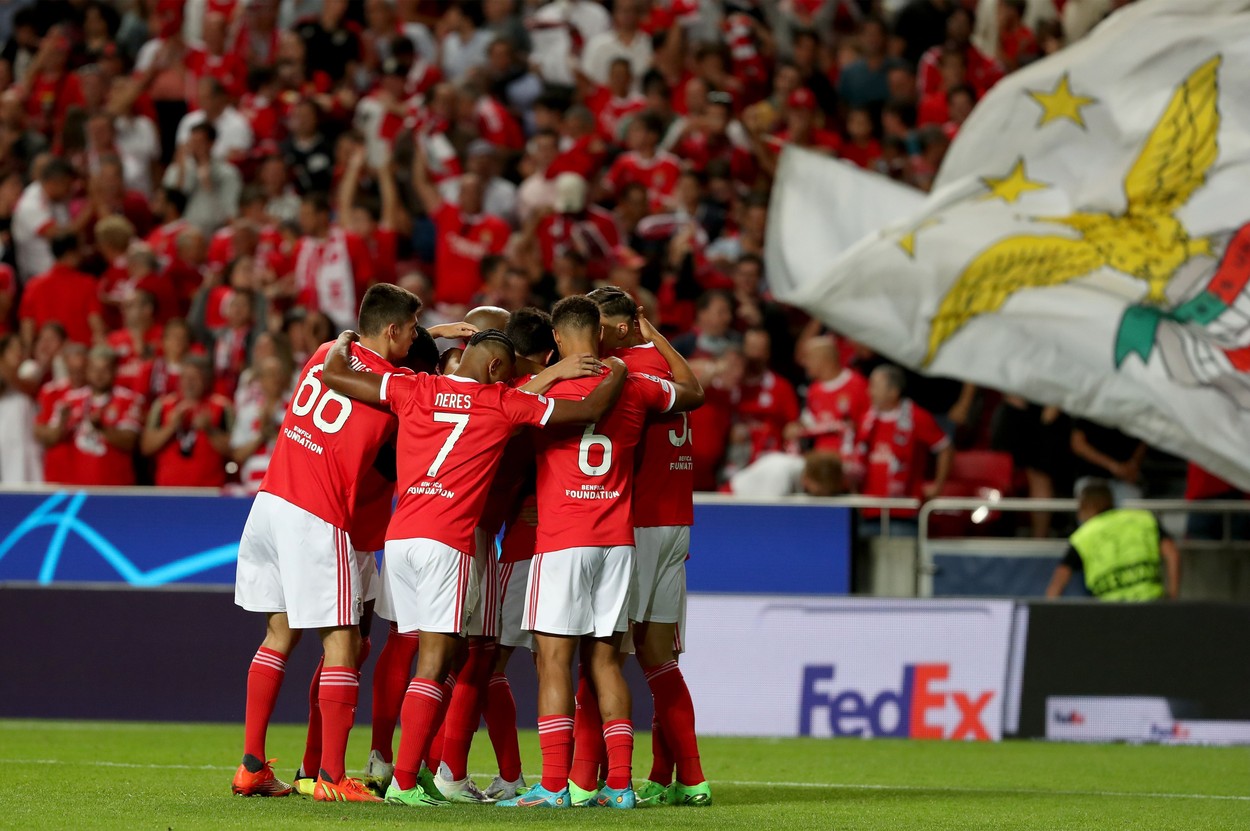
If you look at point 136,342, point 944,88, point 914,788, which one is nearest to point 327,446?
point 914,788

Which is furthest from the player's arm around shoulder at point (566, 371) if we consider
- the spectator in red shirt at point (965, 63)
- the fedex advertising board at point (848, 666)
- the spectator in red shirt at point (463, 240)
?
the spectator in red shirt at point (965, 63)

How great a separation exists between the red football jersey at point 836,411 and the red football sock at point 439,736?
5.77 m

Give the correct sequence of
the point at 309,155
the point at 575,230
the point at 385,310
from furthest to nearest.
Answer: the point at 309,155 → the point at 575,230 → the point at 385,310

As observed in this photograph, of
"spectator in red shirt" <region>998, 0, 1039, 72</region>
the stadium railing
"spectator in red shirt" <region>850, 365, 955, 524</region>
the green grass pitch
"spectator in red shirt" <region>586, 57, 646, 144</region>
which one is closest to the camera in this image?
the green grass pitch

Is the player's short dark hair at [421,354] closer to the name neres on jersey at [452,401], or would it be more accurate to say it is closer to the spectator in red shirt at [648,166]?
the name neres on jersey at [452,401]

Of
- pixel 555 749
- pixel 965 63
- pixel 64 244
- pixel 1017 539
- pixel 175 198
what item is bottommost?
pixel 555 749

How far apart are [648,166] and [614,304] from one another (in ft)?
28.1

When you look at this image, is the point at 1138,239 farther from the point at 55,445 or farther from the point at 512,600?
the point at 55,445

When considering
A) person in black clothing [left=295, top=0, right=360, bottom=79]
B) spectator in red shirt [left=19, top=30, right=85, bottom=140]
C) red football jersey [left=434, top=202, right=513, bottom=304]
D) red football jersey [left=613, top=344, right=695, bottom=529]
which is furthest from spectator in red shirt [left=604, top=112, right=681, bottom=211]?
red football jersey [left=613, top=344, right=695, bottom=529]

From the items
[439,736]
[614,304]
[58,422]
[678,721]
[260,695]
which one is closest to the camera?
[260,695]

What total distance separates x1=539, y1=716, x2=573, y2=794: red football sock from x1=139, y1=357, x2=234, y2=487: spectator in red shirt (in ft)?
23.0

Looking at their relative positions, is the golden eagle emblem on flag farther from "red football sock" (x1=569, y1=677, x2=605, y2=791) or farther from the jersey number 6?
"red football sock" (x1=569, y1=677, x2=605, y2=791)

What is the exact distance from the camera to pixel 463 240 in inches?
651

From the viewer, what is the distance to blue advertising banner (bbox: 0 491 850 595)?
1331 cm
